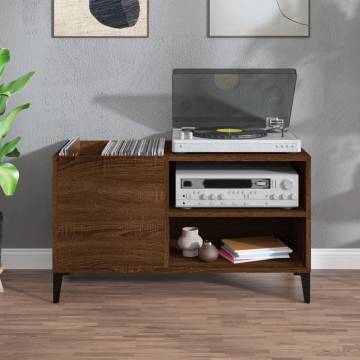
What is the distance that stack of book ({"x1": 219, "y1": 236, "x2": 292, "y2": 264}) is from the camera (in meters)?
3.26

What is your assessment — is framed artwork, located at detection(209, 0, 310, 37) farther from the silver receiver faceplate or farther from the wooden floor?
the wooden floor

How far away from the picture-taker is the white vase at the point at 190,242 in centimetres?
333

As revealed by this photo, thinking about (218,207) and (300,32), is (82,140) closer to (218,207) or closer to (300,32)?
(218,207)

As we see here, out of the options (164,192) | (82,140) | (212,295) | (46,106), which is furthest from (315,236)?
(46,106)

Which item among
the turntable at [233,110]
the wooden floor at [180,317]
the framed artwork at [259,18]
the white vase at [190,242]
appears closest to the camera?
the wooden floor at [180,317]

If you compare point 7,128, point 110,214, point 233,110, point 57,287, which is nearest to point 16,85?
point 7,128

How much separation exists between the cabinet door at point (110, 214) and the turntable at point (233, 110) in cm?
22

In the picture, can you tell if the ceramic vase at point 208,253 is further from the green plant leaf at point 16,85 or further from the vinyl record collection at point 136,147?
the green plant leaf at point 16,85

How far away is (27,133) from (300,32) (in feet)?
4.63

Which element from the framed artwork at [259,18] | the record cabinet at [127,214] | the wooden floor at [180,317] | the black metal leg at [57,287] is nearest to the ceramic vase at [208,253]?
the record cabinet at [127,214]

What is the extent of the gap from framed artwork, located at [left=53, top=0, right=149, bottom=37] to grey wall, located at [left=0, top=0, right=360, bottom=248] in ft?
0.13

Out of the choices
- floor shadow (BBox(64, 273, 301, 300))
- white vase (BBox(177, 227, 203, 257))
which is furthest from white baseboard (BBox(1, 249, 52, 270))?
white vase (BBox(177, 227, 203, 257))

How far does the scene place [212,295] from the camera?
10.8 ft

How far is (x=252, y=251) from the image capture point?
129 inches
